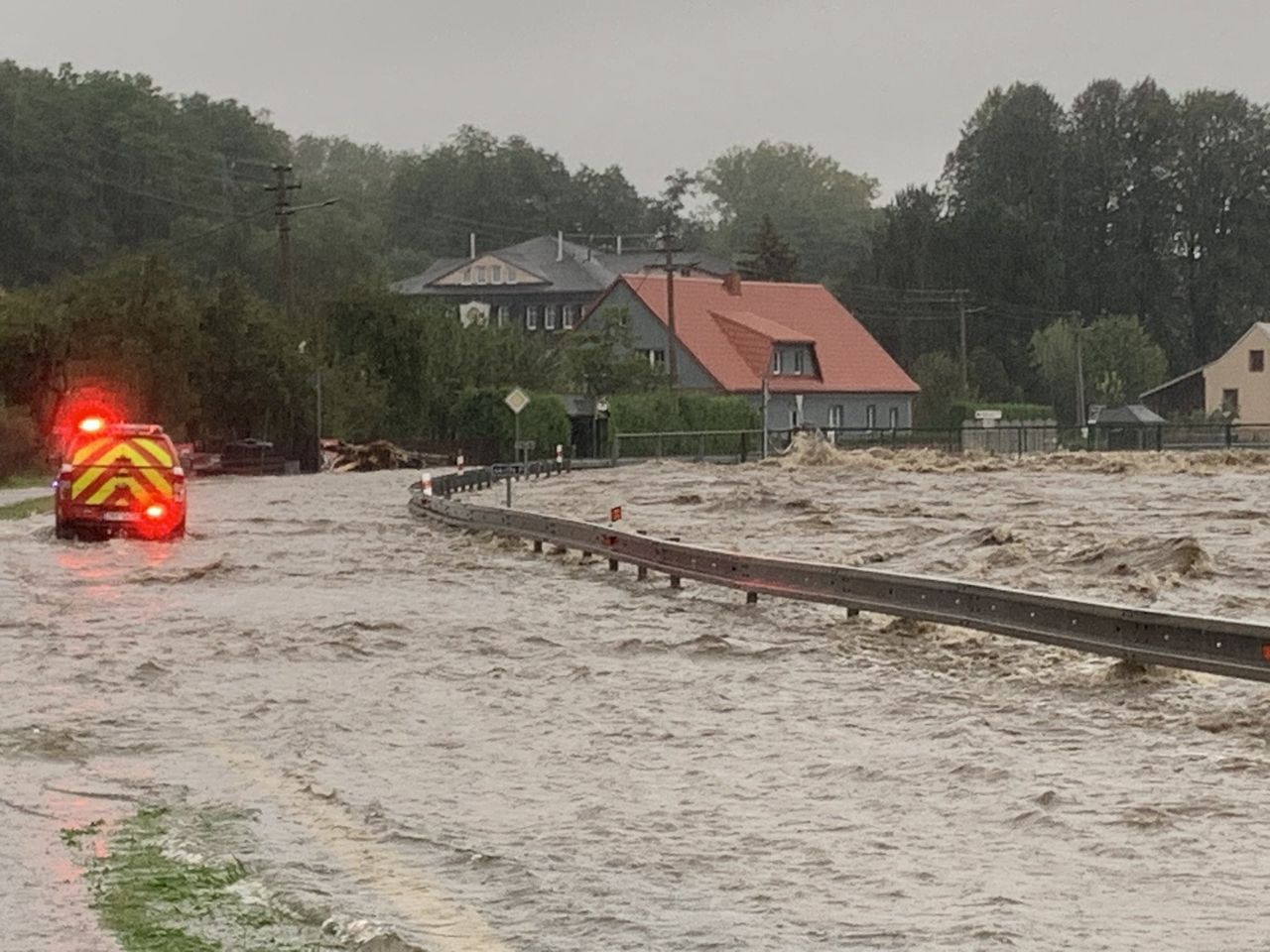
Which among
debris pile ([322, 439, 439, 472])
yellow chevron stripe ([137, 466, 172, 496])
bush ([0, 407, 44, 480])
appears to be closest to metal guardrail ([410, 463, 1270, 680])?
yellow chevron stripe ([137, 466, 172, 496])

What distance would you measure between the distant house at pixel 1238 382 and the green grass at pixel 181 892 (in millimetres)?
117359

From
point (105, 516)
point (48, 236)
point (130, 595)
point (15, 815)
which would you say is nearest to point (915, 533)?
point (105, 516)

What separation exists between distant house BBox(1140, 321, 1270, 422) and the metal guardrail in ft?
330

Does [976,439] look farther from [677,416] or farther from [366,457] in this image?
[366,457]

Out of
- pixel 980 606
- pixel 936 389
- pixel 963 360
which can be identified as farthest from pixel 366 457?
pixel 980 606

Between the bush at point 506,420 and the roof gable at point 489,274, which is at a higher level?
the roof gable at point 489,274

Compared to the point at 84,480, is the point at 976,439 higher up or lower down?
lower down

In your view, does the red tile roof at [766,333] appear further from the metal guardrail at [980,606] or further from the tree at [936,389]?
the metal guardrail at [980,606]

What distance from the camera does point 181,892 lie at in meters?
9.84

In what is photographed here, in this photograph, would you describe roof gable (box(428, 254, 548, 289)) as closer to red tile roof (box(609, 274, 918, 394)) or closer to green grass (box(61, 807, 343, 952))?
red tile roof (box(609, 274, 918, 394))

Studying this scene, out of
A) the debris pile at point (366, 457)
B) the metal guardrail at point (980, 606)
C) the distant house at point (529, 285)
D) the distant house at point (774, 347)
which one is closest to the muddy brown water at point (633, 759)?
the metal guardrail at point (980, 606)

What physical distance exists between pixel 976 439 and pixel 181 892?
88408mm

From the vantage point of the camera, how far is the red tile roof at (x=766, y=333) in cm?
11038

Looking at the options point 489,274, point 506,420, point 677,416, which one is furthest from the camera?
point 489,274
